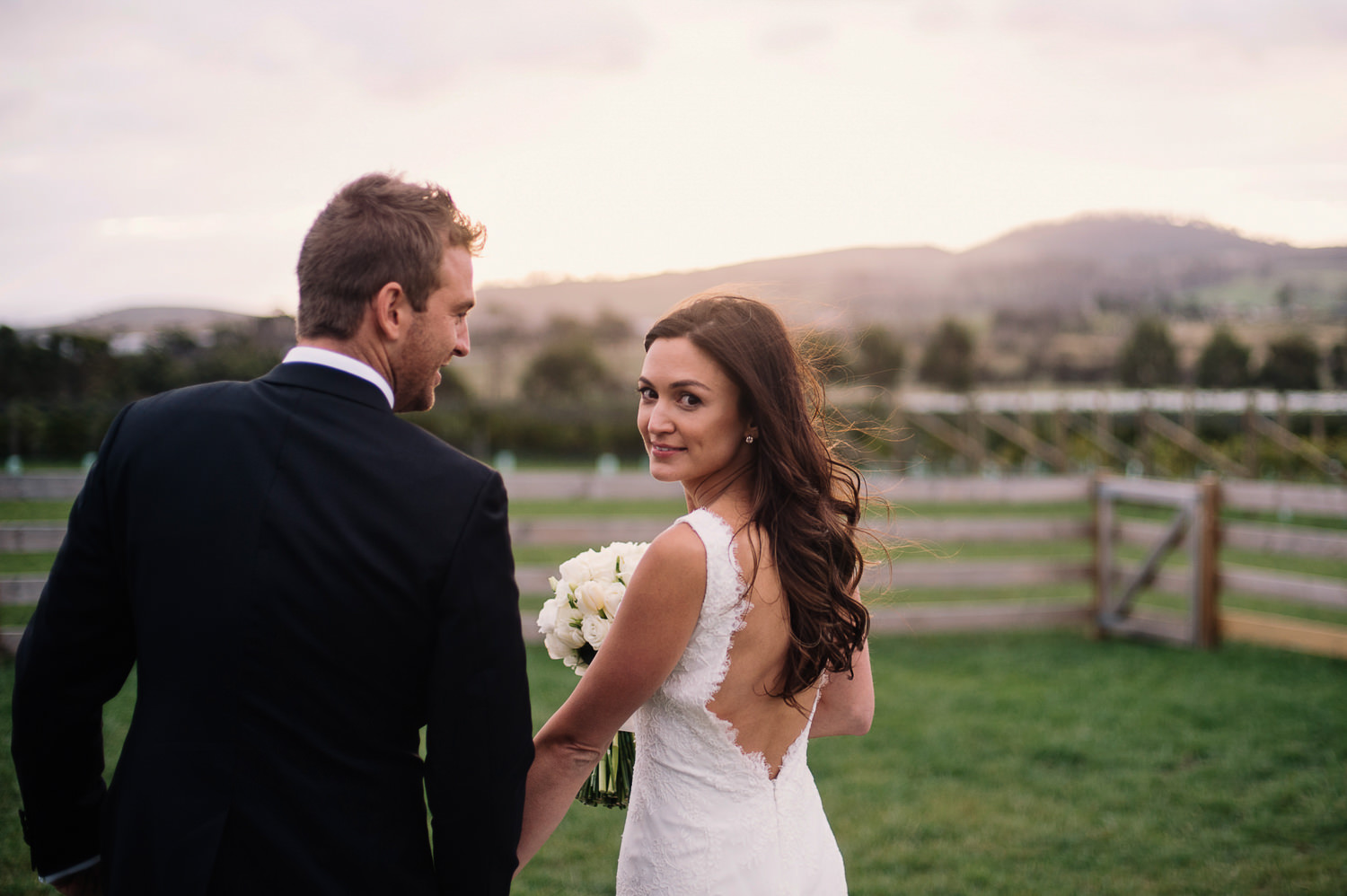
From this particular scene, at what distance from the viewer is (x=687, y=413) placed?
1999 mm

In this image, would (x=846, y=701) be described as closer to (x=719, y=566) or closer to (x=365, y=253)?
(x=719, y=566)

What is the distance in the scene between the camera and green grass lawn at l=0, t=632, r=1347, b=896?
13.1 feet

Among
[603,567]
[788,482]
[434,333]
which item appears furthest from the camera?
[603,567]

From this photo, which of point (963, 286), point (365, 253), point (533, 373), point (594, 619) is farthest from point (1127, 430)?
point (963, 286)

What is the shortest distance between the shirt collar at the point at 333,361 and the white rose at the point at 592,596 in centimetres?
69

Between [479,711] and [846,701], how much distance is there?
115 cm

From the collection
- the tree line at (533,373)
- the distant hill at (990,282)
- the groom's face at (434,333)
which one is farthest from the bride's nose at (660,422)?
the distant hill at (990,282)

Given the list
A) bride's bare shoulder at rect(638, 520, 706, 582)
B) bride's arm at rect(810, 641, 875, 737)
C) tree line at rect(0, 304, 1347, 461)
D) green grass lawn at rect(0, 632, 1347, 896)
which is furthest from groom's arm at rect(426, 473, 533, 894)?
tree line at rect(0, 304, 1347, 461)

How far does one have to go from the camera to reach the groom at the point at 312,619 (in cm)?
146

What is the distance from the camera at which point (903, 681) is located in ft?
22.4

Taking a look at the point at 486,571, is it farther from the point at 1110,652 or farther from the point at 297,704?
the point at 1110,652

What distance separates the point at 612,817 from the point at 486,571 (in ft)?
11.5

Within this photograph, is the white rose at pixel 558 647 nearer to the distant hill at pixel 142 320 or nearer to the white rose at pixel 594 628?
the white rose at pixel 594 628

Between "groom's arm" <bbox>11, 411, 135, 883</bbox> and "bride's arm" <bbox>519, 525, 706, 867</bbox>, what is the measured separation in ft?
2.72
